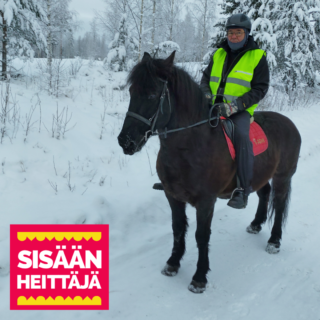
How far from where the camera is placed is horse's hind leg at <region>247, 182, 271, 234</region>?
4141 mm

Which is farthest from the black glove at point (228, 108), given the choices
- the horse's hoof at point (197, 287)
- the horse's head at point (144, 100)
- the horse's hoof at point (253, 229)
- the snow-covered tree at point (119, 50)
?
the snow-covered tree at point (119, 50)

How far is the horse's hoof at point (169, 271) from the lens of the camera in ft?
10.3

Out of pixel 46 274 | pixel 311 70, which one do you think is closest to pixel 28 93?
pixel 46 274

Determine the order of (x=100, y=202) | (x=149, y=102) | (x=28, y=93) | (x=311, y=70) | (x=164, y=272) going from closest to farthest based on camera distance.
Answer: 1. (x=149, y=102)
2. (x=164, y=272)
3. (x=100, y=202)
4. (x=28, y=93)
5. (x=311, y=70)

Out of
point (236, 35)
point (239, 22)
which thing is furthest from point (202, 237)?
point (239, 22)

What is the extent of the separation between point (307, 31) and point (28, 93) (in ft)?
58.2

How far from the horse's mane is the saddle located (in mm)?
406

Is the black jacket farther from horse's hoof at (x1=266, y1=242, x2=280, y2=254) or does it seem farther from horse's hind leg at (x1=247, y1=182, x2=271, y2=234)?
horse's hoof at (x1=266, y1=242, x2=280, y2=254)

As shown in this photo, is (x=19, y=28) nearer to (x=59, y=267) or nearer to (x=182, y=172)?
→ (x=59, y=267)

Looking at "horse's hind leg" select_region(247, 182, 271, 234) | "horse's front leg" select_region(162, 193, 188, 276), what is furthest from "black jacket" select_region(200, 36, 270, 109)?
"horse's hind leg" select_region(247, 182, 271, 234)

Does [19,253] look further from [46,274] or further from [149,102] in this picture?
[149,102]

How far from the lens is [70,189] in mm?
4344

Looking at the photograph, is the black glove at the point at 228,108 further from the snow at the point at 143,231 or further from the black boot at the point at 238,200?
the snow at the point at 143,231

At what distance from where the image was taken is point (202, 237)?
2924 mm
